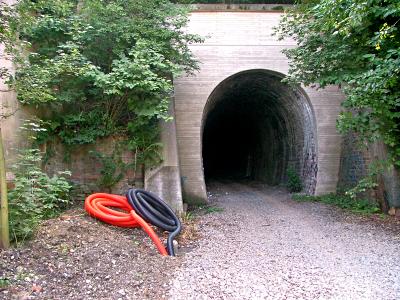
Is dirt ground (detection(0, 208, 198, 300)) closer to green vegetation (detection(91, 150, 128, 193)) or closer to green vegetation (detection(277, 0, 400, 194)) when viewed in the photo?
green vegetation (detection(91, 150, 128, 193))

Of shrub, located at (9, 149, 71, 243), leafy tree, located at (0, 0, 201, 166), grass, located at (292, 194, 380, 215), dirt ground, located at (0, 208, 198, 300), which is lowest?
grass, located at (292, 194, 380, 215)

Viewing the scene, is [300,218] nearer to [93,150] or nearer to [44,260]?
[93,150]

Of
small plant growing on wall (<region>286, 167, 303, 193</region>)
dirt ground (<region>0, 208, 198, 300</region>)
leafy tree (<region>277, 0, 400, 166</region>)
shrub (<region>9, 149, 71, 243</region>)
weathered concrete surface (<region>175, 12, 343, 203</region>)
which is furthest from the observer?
small plant growing on wall (<region>286, 167, 303, 193</region>)

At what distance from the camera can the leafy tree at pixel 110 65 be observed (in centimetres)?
675

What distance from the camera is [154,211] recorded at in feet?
20.0

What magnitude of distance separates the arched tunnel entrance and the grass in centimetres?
53

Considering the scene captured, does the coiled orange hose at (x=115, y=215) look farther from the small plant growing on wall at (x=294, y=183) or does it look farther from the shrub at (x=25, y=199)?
the small plant growing on wall at (x=294, y=183)

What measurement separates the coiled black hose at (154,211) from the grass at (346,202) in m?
4.38

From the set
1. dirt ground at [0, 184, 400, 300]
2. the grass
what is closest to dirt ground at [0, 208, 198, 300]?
dirt ground at [0, 184, 400, 300]

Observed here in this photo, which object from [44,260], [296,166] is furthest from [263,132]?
[44,260]

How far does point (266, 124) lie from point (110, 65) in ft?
28.2

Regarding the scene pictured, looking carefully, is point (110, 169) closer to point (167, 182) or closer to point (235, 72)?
point (167, 182)

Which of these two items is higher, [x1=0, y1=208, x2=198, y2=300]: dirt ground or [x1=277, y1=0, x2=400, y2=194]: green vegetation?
[x1=277, y1=0, x2=400, y2=194]: green vegetation

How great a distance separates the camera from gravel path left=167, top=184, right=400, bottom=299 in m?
3.92
